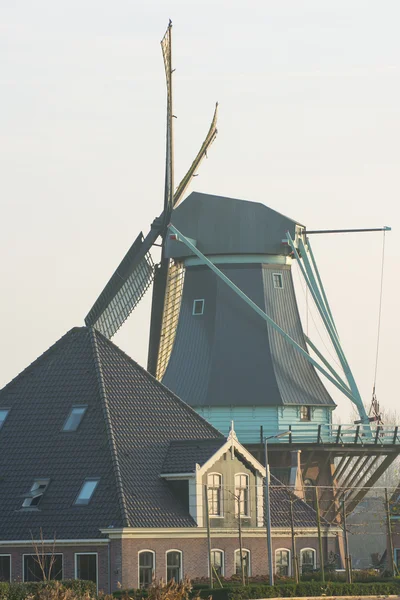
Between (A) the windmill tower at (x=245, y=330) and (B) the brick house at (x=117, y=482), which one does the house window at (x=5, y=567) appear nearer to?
(B) the brick house at (x=117, y=482)

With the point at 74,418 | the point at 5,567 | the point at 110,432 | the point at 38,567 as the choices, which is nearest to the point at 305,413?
the point at 74,418

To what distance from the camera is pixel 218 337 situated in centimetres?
5891

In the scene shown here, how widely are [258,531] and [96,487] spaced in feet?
20.1

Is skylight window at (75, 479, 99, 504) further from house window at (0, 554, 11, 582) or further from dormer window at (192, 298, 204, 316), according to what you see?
dormer window at (192, 298, 204, 316)

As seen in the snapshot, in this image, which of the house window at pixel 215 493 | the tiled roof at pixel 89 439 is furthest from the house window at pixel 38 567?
the house window at pixel 215 493

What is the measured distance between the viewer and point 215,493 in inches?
1825

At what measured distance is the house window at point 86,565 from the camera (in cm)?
4244

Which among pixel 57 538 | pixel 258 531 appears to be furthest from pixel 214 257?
pixel 57 538

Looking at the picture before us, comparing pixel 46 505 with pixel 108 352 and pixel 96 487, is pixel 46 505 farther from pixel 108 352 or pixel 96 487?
pixel 108 352

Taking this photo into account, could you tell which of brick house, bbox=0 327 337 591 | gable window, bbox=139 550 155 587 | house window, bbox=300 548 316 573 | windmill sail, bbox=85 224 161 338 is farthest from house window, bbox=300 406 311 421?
gable window, bbox=139 550 155 587

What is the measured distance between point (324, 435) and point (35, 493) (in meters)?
16.1

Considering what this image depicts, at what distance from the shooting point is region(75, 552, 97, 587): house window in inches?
1671

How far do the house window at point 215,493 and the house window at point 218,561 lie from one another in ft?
3.81

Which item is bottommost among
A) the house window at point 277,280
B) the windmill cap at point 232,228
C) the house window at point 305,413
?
the house window at point 305,413
